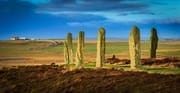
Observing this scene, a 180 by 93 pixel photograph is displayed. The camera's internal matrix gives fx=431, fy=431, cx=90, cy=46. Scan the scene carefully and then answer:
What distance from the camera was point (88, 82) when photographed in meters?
37.8

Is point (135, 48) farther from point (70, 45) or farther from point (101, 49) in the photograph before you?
point (70, 45)

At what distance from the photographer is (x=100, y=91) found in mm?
34438

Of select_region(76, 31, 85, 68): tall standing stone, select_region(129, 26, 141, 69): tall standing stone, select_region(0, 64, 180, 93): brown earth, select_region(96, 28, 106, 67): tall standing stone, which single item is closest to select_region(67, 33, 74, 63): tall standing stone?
select_region(76, 31, 85, 68): tall standing stone

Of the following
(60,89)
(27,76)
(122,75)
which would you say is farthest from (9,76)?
(122,75)

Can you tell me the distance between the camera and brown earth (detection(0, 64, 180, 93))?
33406 mm

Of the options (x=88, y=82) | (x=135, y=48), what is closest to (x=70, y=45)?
(x=135, y=48)

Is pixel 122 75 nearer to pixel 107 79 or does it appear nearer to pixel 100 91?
pixel 107 79

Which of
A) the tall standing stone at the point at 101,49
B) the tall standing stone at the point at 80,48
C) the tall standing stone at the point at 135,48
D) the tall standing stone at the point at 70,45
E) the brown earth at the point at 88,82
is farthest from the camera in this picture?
the tall standing stone at the point at 70,45

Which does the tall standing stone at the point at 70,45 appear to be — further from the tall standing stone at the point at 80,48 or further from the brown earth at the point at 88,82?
the brown earth at the point at 88,82

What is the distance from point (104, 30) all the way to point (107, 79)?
10.6m

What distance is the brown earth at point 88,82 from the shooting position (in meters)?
33.4

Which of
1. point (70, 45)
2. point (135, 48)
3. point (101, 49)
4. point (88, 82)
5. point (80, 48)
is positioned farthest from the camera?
point (70, 45)

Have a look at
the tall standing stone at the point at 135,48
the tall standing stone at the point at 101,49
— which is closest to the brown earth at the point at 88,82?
the tall standing stone at the point at 135,48

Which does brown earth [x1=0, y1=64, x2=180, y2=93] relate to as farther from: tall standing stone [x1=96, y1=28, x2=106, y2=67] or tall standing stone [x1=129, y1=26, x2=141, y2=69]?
tall standing stone [x1=96, y1=28, x2=106, y2=67]
